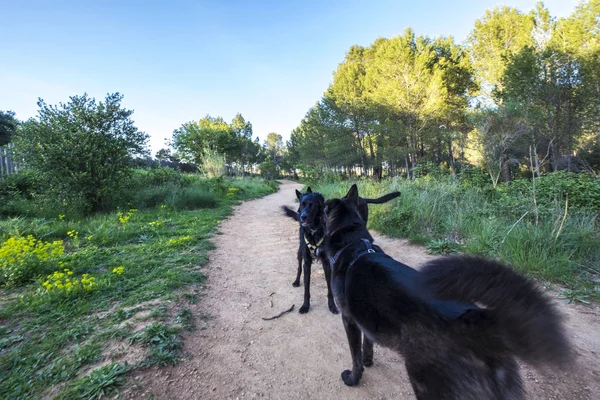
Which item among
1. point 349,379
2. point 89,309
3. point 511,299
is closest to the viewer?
point 511,299

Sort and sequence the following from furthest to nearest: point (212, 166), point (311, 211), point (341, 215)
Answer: point (212, 166), point (311, 211), point (341, 215)

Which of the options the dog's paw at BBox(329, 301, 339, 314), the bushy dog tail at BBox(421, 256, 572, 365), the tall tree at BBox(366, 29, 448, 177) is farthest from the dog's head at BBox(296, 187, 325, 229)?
the tall tree at BBox(366, 29, 448, 177)

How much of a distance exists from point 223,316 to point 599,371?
10.9ft

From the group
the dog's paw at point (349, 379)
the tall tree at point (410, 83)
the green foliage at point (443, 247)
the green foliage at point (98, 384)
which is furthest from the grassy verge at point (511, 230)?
the tall tree at point (410, 83)

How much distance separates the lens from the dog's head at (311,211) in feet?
10.4

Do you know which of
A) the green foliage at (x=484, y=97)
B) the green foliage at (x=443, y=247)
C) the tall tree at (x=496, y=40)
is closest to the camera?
the green foliage at (x=443, y=247)

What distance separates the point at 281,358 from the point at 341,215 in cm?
142

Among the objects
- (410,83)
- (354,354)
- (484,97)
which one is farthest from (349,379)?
(484,97)

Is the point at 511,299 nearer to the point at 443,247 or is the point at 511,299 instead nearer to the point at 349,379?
the point at 349,379

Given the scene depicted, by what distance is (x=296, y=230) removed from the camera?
6746mm

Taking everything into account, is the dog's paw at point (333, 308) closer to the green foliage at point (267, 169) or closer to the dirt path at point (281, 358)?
the dirt path at point (281, 358)

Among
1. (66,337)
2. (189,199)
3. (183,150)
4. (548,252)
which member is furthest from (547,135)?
(183,150)

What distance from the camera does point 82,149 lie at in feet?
22.0

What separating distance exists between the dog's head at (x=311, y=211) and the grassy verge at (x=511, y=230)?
2.75m
